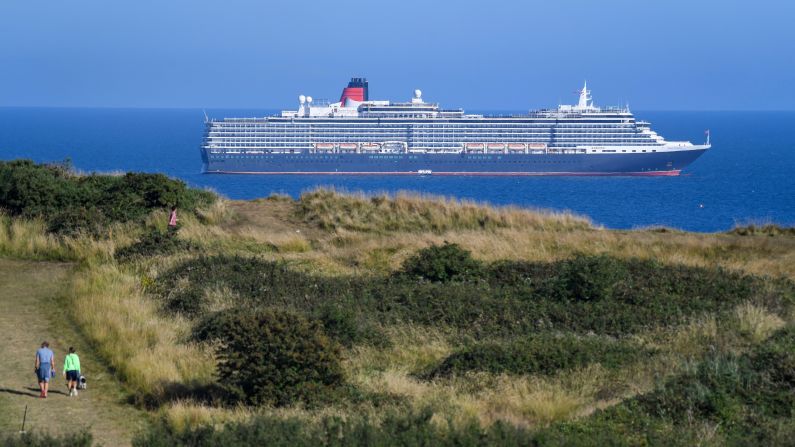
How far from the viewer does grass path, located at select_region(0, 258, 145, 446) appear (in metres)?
7.64

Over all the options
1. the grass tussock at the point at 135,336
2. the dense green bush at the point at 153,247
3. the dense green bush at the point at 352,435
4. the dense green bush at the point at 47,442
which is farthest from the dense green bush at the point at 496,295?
the dense green bush at the point at 47,442

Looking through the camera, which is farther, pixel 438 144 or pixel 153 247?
pixel 438 144

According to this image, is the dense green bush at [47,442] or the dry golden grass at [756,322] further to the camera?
the dry golden grass at [756,322]

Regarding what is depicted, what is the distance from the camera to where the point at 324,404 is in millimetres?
7707

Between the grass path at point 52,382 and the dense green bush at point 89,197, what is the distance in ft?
12.9

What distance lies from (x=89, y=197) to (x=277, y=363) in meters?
11.1

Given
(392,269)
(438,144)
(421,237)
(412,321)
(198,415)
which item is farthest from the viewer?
(438,144)

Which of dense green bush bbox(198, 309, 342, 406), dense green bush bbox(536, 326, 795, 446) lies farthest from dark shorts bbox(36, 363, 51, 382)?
dense green bush bbox(536, 326, 795, 446)

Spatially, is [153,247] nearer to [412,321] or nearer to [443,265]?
[443,265]

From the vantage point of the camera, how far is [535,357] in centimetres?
878

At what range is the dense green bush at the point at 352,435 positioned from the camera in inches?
232

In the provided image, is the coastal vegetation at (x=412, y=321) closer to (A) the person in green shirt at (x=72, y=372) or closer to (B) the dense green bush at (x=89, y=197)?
(B) the dense green bush at (x=89, y=197)

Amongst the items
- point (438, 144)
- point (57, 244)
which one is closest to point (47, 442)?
point (57, 244)

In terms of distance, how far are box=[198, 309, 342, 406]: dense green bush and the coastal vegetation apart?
0.02m
